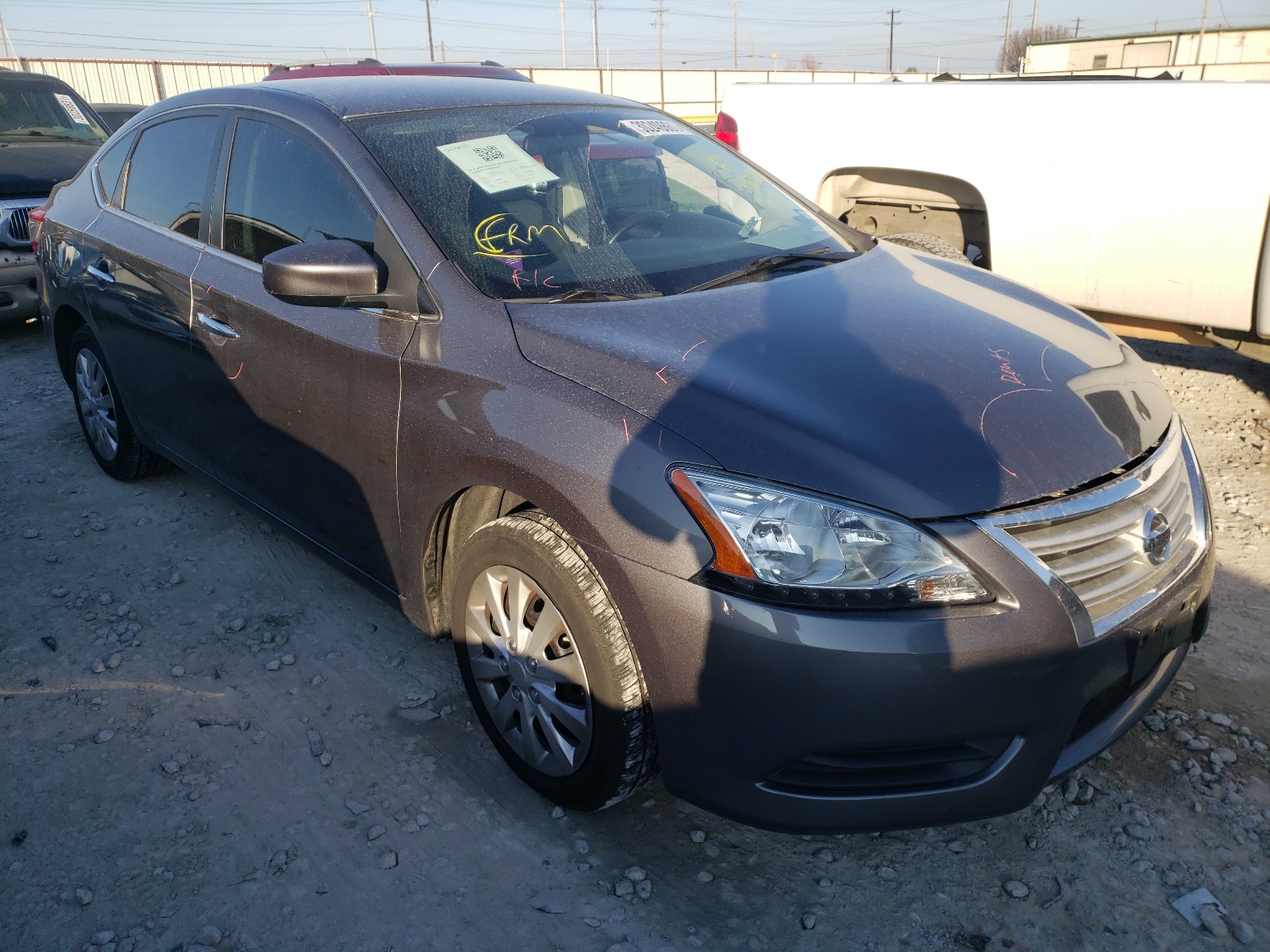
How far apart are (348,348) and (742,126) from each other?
390 cm

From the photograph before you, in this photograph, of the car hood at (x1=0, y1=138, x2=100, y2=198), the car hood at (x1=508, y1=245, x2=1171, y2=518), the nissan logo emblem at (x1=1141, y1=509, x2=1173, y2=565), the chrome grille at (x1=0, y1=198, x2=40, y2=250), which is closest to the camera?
the car hood at (x1=508, y1=245, x2=1171, y2=518)

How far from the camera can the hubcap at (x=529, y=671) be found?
7.55 ft

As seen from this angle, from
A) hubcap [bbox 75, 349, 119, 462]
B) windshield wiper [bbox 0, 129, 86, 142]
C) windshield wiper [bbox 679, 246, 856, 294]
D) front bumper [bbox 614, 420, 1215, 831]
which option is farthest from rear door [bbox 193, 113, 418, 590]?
windshield wiper [bbox 0, 129, 86, 142]

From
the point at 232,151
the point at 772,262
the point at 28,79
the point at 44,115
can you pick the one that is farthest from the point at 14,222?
the point at 772,262

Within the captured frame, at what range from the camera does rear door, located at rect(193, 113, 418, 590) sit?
2707 millimetres

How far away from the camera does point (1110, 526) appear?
2.08 m

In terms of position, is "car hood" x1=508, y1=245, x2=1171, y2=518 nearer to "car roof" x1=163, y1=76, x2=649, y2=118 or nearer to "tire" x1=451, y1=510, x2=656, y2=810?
"tire" x1=451, y1=510, x2=656, y2=810

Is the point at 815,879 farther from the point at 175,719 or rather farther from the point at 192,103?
the point at 192,103

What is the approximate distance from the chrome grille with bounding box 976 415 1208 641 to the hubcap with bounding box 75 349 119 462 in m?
4.00

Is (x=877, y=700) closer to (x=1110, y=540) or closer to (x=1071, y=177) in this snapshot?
(x=1110, y=540)

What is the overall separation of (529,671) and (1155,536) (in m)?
1.49

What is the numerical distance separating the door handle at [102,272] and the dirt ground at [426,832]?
138 cm

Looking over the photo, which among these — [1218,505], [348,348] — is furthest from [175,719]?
[1218,505]

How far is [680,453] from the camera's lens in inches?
79.3
